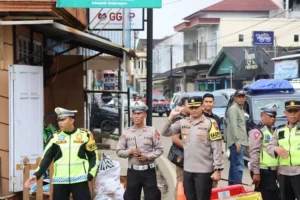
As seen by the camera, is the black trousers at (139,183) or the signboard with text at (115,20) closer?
the black trousers at (139,183)

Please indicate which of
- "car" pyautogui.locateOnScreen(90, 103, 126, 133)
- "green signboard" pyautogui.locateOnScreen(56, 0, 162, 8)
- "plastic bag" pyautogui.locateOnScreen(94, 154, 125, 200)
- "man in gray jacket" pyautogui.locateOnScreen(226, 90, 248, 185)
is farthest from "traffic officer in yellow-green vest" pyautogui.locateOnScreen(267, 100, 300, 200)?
"car" pyautogui.locateOnScreen(90, 103, 126, 133)

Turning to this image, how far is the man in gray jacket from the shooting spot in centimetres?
935

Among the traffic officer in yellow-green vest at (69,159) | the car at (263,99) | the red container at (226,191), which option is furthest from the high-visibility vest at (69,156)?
the car at (263,99)

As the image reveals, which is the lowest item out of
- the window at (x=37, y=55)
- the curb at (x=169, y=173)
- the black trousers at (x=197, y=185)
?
the curb at (x=169, y=173)

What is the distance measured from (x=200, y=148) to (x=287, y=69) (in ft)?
82.3

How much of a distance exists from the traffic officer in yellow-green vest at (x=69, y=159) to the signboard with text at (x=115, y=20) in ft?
27.2

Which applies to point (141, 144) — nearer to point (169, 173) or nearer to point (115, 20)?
point (169, 173)

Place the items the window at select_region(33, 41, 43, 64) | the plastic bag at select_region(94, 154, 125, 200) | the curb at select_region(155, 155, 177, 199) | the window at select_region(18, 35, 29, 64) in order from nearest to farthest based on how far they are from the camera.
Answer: the plastic bag at select_region(94, 154, 125, 200) → the window at select_region(18, 35, 29, 64) → the curb at select_region(155, 155, 177, 199) → the window at select_region(33, 41, 43, 64)

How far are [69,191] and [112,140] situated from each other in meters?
13.3

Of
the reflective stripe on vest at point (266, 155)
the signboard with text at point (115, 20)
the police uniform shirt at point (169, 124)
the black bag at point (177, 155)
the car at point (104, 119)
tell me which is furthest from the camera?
the car at point (104, 119)

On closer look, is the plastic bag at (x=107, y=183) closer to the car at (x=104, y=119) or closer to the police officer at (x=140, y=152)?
the police officer at (x=140, y=152)

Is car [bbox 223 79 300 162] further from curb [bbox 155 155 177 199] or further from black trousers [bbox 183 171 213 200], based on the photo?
black trousers [bbox 183 171 213 200]

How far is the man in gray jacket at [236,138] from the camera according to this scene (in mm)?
9352

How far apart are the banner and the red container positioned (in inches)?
915
